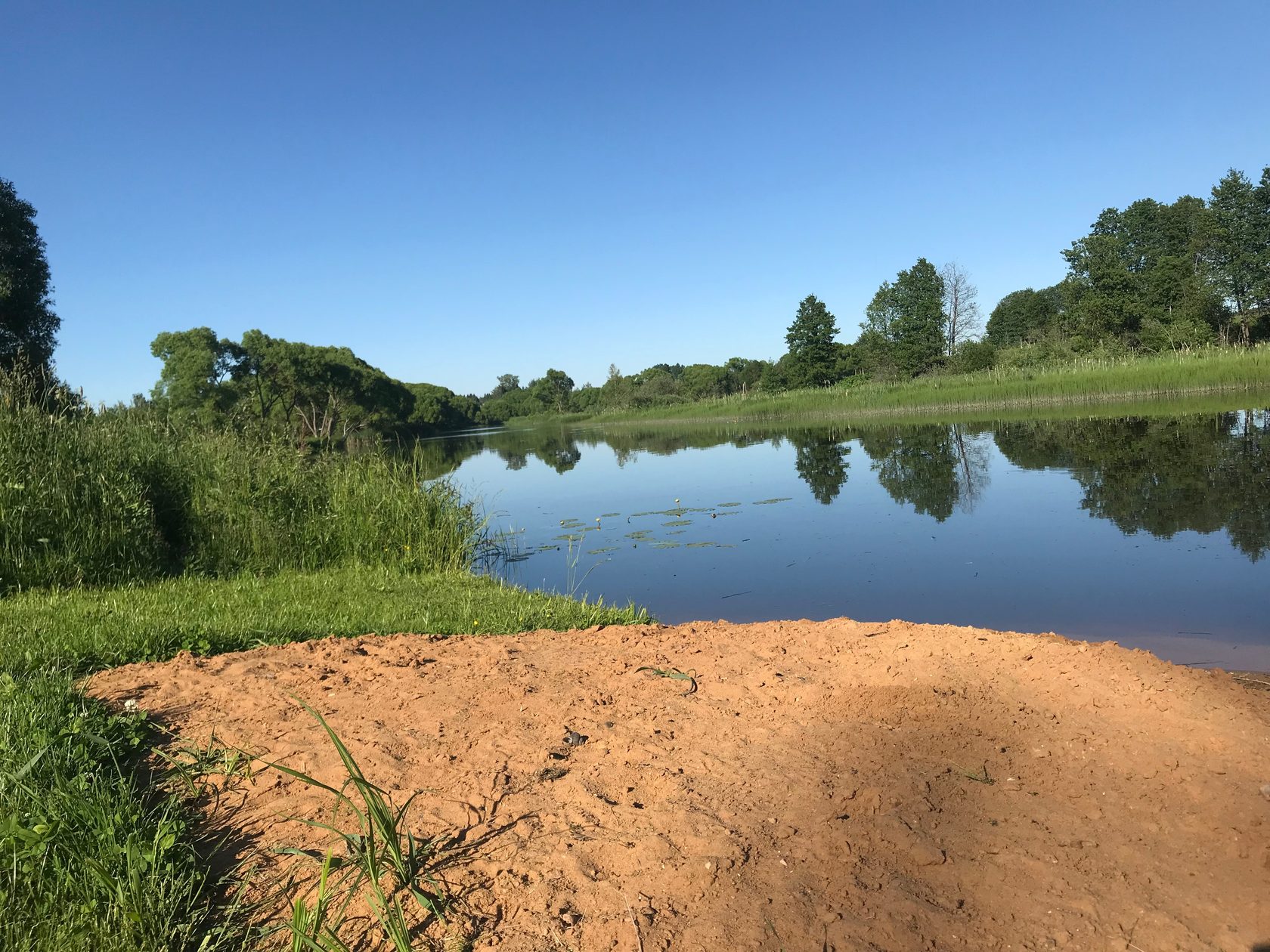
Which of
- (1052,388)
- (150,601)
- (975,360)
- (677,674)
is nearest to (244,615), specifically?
(150,601)

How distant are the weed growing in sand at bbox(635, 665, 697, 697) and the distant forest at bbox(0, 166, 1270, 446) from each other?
90.2 ft

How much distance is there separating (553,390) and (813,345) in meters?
67.2

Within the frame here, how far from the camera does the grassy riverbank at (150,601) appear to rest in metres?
2.53

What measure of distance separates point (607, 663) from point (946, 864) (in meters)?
2.42

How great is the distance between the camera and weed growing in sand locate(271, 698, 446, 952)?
7.59 ft

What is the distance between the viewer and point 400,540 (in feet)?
32.8

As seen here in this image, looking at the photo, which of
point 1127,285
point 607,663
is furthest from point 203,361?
point 1127,285

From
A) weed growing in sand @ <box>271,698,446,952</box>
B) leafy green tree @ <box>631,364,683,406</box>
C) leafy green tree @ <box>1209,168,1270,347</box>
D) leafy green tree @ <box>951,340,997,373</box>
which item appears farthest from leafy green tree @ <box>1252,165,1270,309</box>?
weed growing in sand @ <box>271,698,446,952</box>

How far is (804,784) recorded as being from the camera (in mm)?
3162

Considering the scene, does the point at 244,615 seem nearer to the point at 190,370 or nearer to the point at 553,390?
the point at 190,370

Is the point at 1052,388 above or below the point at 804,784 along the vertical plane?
above

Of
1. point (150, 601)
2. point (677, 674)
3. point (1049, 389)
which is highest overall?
point (1049, 389)

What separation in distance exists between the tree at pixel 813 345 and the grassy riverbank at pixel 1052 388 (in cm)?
1406

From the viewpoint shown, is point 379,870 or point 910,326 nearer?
point 379,870
